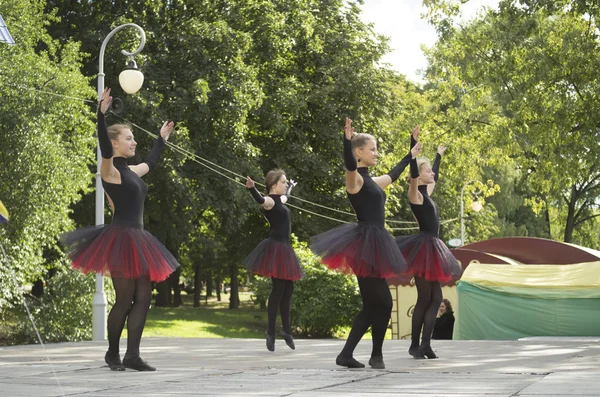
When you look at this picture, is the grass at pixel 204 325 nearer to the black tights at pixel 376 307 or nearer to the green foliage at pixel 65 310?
the green foliage at pixel 65 310

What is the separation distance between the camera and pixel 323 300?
25781 mm

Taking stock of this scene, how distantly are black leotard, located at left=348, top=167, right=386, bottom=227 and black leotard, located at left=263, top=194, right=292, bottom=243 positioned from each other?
117 inches

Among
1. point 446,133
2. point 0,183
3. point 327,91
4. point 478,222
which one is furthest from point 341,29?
point 0,183

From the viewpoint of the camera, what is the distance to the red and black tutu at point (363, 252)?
8.04 meters

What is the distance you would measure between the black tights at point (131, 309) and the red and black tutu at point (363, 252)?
1.61 metres

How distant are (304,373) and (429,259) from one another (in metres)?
2.43

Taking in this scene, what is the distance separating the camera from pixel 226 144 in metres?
32.0

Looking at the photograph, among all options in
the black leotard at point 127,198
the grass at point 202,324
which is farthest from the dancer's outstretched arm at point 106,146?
the grass at point 202,324

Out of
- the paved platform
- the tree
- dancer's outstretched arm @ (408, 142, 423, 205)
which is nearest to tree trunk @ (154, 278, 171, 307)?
the tree

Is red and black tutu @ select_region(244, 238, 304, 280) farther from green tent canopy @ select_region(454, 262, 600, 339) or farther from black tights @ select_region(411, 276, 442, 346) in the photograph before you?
green tent canopy @ select_region(454, 262, 600, 339)

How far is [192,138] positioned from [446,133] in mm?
8846

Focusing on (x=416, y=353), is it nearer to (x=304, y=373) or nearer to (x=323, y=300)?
(x=304, y=373)

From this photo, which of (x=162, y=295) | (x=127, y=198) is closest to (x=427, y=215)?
(x=127, y=198)

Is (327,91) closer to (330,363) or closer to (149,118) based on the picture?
(149,118)
